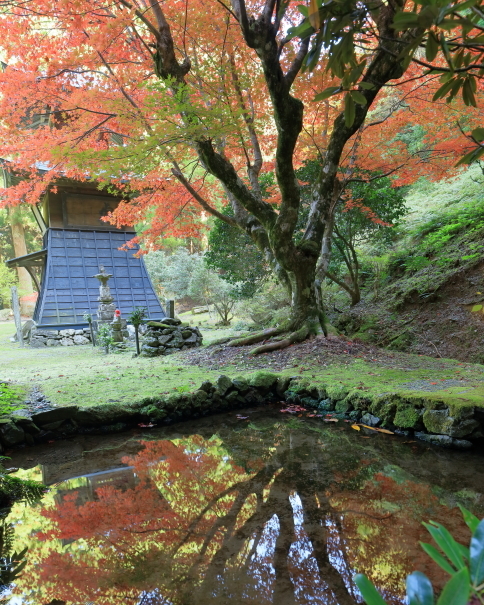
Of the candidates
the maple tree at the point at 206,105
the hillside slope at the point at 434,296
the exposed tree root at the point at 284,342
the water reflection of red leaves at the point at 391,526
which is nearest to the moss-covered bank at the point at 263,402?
the water reflection of red leaves at the point at 391,526

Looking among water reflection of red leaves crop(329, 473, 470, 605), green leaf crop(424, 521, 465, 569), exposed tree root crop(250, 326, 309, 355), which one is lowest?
water reflection of red leaves crop(329, 473, 470, 605)

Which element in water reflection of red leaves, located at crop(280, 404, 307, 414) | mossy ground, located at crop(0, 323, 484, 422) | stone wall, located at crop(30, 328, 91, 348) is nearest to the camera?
mossy ground, located at crop(0, 323, 484, 422)

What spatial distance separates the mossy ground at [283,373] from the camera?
4344mm

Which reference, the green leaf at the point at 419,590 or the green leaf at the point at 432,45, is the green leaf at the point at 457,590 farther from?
the green leaf at the point at 432,45

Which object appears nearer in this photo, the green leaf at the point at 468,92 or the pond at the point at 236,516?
the green leaf at the point at 468,92

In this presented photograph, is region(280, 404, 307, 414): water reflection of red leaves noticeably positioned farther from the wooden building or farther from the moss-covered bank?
the wooden building

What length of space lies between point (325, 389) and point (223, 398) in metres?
1.35

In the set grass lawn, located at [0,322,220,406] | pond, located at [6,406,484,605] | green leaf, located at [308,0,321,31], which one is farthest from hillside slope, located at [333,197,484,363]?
green leaf, located at [308,0,321,31]

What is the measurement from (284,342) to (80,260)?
10548mm

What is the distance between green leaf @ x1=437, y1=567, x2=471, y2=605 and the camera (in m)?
0.44

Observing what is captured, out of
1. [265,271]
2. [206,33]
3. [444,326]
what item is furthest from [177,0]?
[444,326]

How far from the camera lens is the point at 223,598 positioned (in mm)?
1791

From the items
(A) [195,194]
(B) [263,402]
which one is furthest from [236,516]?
(A) [195,194]

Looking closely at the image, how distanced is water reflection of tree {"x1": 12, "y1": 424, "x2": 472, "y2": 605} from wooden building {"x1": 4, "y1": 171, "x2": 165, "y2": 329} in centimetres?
1152
